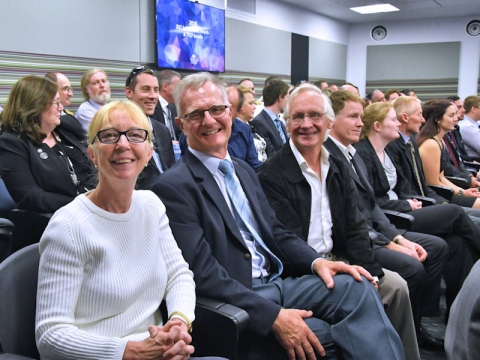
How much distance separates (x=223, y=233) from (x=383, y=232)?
1369 mm

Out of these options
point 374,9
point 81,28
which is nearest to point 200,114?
point 81,28

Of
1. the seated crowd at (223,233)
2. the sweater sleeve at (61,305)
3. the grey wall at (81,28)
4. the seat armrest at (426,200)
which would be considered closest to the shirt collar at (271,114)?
the seated crowd at (223,233)

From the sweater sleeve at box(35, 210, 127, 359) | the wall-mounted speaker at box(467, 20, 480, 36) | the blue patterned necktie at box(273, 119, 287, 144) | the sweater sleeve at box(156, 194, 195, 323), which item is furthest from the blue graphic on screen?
the wall-mounted speaker at box(467, 20, 480, 36)

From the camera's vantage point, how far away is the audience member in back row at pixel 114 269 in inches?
48.0

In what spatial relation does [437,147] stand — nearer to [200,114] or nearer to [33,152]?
[200,114]

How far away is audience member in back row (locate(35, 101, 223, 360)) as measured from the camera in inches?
48.0

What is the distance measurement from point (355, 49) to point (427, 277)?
10117 millimetres

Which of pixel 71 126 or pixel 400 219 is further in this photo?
pixel 71 126

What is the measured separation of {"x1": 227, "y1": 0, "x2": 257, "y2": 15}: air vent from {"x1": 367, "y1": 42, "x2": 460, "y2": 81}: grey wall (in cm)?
461

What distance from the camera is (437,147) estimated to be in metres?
3.97

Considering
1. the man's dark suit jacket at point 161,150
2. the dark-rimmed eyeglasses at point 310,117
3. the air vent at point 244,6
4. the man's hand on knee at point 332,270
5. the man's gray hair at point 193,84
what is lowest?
the man's hand on knee at point 332,270

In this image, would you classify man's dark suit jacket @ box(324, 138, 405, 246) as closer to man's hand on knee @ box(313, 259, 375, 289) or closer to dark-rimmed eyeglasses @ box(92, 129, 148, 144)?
man's hand on knee @ box(313, 259, 375, 289)

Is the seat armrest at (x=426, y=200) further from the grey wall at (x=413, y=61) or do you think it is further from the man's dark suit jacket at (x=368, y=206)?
the grey wall at (x=413, y=61)

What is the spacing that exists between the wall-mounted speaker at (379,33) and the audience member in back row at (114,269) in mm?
11308
